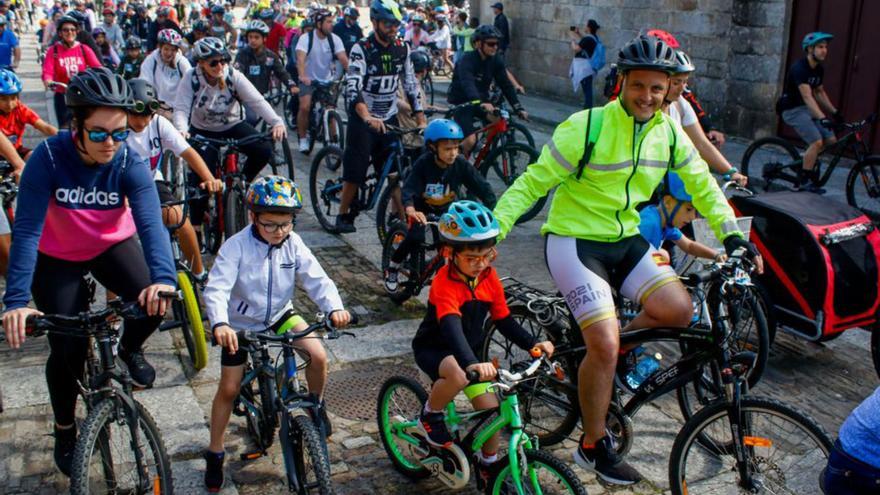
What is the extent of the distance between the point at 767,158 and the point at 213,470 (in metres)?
8.86

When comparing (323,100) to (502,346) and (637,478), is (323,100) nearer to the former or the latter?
(502,346)

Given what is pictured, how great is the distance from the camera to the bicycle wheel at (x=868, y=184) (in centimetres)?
987

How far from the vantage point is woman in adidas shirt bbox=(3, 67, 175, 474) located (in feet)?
12.9

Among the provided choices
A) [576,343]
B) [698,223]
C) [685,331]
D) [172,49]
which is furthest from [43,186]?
[172,49]

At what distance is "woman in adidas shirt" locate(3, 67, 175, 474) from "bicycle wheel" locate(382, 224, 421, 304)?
9.11ft

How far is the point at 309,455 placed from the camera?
3.86 metres

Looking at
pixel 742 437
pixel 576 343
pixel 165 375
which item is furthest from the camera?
pixel 165 375

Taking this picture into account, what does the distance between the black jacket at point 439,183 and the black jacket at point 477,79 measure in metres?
3.77

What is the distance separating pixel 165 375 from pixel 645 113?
3.44 metres

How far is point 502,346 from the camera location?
5.32 meters

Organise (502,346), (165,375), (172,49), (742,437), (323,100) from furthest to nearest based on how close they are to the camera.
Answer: (323,100), (172,49), (165,375), (502,346), (742,437)

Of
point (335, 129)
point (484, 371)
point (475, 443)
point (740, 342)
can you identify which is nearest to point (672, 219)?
point (740, 342)

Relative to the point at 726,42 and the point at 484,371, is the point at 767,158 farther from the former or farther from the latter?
the point at 484,371

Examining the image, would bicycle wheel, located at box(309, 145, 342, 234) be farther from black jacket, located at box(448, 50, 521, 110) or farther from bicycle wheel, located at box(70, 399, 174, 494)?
bicycle wheel, located at box(70, 399, 174, 494)
